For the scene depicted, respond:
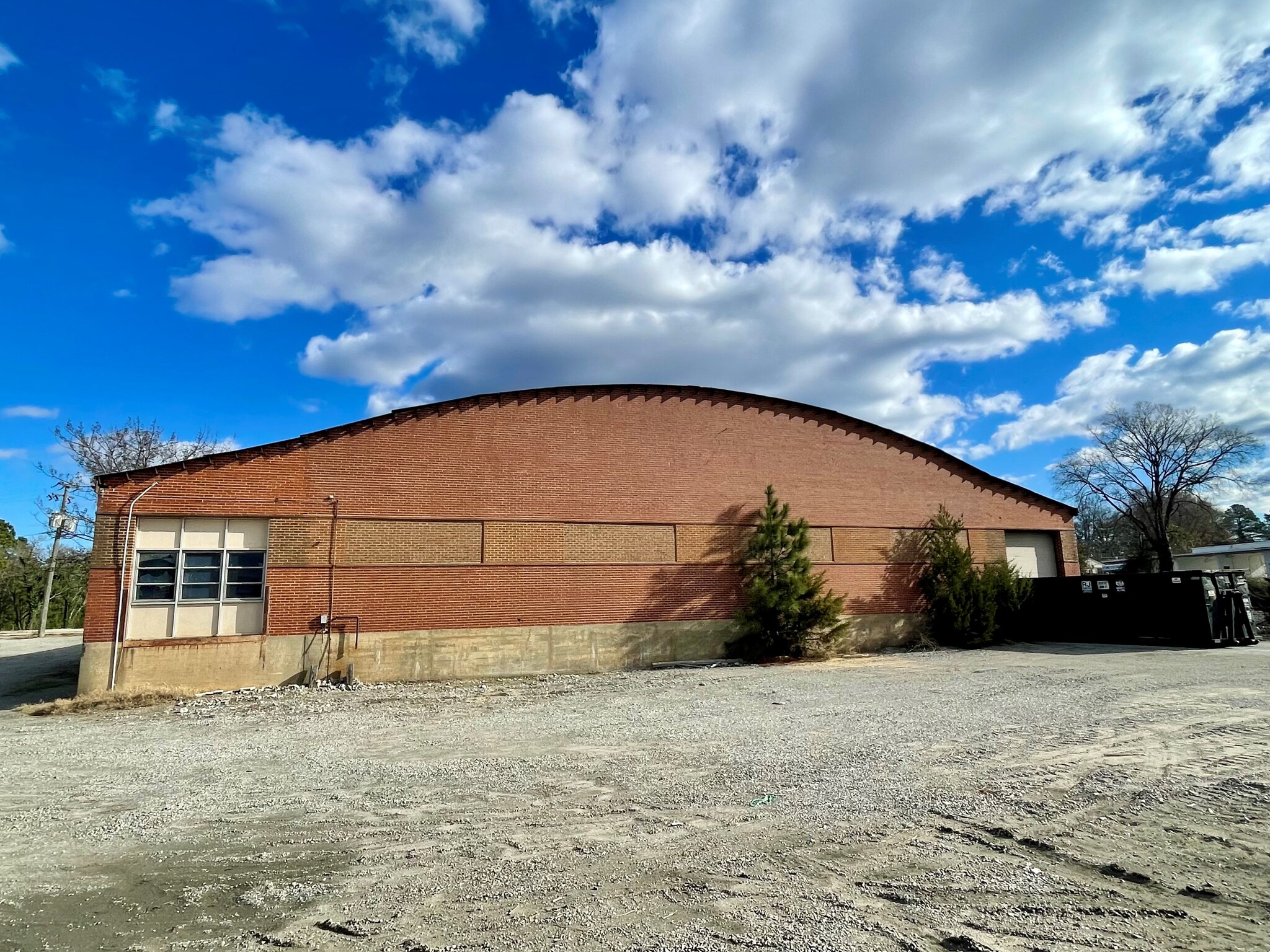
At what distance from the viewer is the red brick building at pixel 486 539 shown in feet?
51.5

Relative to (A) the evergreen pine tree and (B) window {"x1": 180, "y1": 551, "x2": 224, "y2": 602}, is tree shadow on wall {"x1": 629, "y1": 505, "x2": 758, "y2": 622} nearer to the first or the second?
(B) window {"x1": 180, "y1": 551, "x2": 224, "y2": 602}

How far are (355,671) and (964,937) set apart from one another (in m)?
15.2

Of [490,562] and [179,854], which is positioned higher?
[490,562]

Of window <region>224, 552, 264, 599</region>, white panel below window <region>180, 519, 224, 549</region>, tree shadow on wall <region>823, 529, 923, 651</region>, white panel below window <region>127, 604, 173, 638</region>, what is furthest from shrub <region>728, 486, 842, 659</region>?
white panel below window <region>127, 604, 173, 638</region>

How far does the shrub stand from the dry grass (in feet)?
43.9

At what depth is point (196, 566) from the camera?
1597 centimetres

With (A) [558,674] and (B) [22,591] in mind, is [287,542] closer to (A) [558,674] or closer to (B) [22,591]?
(A) [558,674]

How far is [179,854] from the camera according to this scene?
5.45 m

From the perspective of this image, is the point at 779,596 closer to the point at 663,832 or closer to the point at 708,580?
the point at 708,580

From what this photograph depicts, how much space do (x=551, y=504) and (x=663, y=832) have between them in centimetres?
1390

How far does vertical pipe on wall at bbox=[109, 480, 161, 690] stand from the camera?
14.8 m

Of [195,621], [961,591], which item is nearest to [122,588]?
[195,621]

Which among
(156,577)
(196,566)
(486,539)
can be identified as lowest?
(156,577)

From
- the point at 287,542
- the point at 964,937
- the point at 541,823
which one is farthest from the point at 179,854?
the point at 287,542
